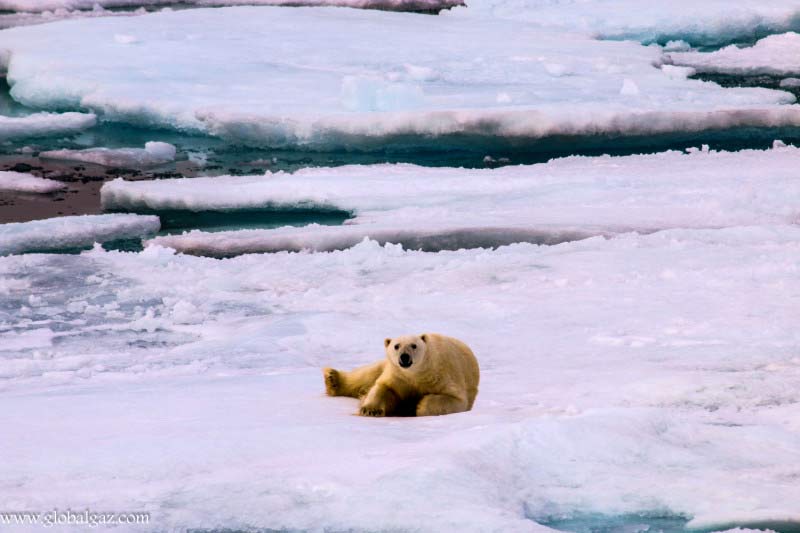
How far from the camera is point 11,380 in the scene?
4.73 metres

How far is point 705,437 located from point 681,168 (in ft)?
18.5

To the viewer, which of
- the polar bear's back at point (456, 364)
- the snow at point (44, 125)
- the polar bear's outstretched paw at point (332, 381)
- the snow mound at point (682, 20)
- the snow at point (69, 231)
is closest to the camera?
Result: the polar bear's back at point (456, 364)

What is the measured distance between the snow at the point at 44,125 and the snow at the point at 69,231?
2.96m

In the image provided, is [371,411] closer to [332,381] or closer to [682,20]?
[332,381]

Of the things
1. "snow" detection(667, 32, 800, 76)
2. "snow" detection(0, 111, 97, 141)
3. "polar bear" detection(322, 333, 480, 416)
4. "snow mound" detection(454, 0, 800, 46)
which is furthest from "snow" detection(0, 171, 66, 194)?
"snow mound" detection(454, 0, 800, 46)

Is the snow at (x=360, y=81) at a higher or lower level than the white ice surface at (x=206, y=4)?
lower

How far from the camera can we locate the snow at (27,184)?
29.0ft

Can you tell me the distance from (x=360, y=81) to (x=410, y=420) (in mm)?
6808

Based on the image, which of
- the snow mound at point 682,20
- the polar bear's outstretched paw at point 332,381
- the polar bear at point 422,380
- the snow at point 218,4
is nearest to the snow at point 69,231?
the polar bear's outstretched paw at point 332,381

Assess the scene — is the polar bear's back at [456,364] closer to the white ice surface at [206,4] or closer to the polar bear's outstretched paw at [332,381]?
the polar bear's outstretched paw at [332,381]

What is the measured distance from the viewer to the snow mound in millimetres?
14141

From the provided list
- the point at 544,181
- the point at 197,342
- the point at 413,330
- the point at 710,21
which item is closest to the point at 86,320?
the point at 197,342

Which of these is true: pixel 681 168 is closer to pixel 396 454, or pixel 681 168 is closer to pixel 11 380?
pixel 11 380

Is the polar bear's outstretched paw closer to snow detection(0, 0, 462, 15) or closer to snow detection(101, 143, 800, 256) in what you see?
snow detection(101, 143, 800, 256)
